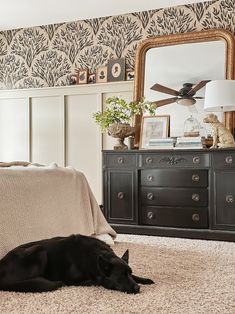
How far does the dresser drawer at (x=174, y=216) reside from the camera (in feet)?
13.6

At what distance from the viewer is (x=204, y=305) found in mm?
2053

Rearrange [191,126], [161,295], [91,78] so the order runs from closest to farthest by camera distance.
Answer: [161,295] → [191,126] → [91,78]

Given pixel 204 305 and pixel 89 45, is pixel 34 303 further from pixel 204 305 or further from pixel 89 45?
pixel 89 45

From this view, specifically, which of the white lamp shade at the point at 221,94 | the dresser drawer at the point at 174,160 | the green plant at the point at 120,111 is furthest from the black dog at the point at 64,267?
the green plant at the point at 120,111

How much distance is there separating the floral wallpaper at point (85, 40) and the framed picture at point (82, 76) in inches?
2.4

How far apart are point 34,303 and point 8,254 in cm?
38

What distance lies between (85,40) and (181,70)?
1.28 m

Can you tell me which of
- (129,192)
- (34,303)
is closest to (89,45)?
(129,192)

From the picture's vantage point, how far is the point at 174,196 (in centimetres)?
424

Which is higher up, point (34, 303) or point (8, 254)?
point (8, 254)

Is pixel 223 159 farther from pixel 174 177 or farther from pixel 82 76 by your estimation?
pixel 82 76

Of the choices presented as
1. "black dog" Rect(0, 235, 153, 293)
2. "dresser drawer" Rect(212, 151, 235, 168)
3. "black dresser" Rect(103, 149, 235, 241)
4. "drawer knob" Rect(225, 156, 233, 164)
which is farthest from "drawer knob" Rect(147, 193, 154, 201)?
"black dog" Rect(0, 235, 153, 293)

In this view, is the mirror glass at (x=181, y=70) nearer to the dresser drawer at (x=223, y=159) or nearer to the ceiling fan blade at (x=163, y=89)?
the ceiling fan blade at (x=163, y=89)

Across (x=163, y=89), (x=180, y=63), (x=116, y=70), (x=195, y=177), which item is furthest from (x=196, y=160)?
(x=116, y=70)
